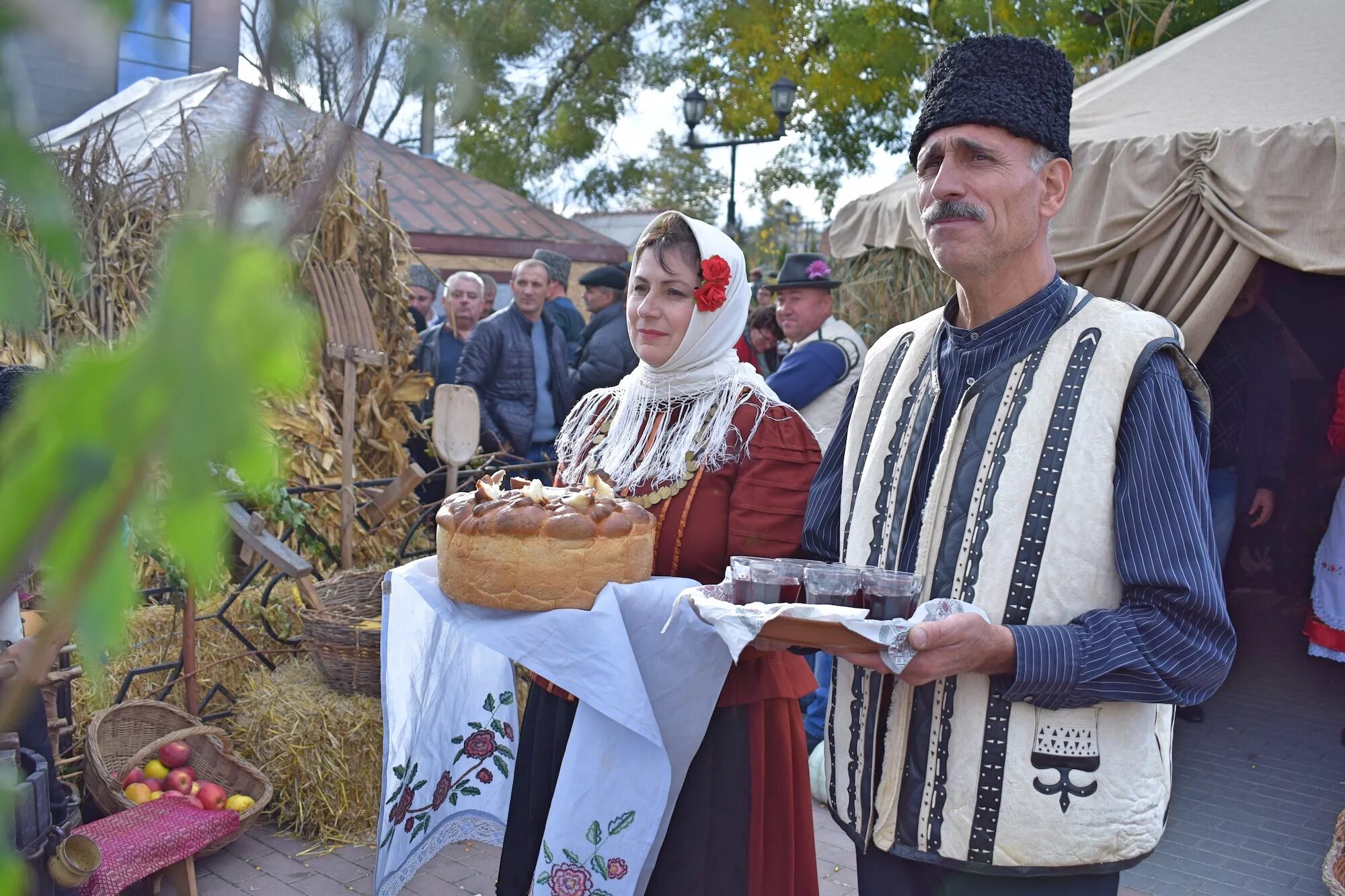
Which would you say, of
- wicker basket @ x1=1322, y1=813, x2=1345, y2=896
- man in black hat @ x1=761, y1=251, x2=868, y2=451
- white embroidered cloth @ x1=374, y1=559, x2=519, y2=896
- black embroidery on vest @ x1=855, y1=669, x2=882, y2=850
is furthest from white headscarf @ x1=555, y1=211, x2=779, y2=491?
wicker basket @ x1=1322, y1=813, x2=1345, y2=896

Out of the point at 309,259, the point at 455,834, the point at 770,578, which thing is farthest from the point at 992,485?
the point at 309,259

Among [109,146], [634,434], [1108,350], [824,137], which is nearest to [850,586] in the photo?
[1108,350]

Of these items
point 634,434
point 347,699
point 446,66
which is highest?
point 446,66

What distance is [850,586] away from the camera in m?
1.81

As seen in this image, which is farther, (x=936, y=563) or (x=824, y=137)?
(x=824, y=137)

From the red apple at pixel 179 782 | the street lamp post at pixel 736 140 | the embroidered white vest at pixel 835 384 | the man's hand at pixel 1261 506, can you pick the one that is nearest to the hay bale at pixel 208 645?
the red apple at pixel 179 782

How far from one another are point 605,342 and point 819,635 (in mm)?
5519

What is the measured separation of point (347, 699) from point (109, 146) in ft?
12.0

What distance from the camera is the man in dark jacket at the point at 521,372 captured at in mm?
6945

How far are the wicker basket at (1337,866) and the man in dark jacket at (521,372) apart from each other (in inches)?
178

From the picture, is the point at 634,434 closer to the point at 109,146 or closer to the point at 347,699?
the point at 347,699

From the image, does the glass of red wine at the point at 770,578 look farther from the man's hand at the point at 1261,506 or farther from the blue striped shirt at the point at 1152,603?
the man's hand at the point at 1261,506

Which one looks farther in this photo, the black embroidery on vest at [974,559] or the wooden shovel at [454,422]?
the wooden shovel at [454,422]

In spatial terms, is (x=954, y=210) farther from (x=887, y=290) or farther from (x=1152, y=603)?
(x=887, y=290)
